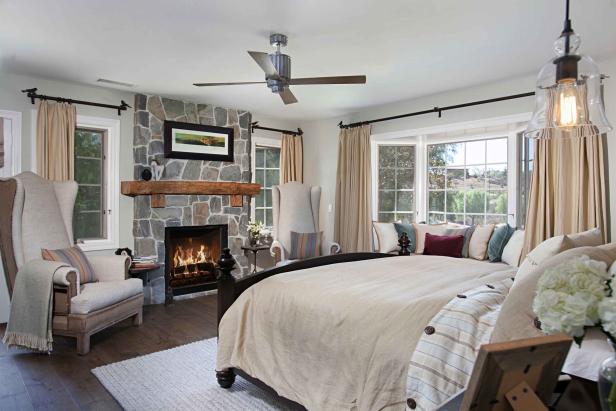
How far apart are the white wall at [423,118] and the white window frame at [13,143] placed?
153 inches

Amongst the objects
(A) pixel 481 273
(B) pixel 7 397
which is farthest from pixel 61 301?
(A) pixel 481 273

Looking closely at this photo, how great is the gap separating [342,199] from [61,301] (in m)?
3.79

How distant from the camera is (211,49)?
3.53 metres

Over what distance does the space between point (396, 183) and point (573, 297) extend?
5133 mm

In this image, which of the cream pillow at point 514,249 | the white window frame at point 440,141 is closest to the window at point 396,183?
the white window frame at point 440,141

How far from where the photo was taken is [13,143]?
424 centimetres

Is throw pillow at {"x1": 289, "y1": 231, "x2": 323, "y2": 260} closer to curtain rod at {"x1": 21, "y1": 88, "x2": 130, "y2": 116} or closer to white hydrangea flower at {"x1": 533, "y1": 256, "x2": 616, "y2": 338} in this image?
curtain rod at {"x1": 21, "y1": 88, "x2": 130, "y2": 116}

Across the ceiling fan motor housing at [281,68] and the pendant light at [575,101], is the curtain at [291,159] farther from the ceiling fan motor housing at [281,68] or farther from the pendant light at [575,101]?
the pendant light at [575,101]

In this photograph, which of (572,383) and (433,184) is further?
(433,184)

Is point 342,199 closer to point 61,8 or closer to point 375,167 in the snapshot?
point 375,167

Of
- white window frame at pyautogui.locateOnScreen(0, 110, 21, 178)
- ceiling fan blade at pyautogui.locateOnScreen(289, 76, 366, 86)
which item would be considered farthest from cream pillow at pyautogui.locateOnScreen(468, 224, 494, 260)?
white window frame at pyautogui.locateOnScreen(0, 110, 21, 178)

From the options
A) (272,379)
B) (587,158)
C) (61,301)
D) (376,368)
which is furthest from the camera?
(587,158)

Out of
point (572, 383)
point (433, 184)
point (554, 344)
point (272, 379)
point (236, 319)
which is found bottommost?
point (272, 379)

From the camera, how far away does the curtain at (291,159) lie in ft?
21.6
